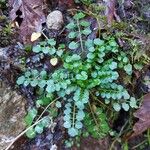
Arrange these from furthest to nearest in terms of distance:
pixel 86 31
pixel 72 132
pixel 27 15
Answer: pixel 27 15 < pixel 86 31 < pixel 72 132

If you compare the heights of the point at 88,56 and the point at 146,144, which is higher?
the point at 88,56

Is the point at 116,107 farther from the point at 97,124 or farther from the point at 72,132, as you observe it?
the point at 72,132

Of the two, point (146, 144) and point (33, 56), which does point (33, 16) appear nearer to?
point (33, 56)

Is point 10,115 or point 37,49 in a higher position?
point 37,49

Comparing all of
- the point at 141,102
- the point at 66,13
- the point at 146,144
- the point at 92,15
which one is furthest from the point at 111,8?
the point at 146,144

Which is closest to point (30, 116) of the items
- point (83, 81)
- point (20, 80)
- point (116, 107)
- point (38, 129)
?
point (38, 129)

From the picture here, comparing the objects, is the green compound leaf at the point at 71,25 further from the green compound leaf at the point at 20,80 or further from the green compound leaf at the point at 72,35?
the green compound leaf at the point at 20,80

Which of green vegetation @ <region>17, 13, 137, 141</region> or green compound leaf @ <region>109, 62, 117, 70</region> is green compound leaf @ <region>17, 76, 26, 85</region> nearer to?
green vegetation @ <region>17, 13, 137, 141</region>
